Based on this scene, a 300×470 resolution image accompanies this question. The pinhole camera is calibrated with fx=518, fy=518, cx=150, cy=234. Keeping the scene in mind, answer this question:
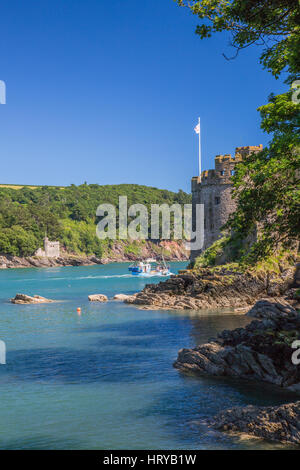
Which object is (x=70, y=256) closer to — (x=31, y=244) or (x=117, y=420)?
(x=31, y=244)

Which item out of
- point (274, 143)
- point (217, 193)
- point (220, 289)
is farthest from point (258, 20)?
point (217, 193)

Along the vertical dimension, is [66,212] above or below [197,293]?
above

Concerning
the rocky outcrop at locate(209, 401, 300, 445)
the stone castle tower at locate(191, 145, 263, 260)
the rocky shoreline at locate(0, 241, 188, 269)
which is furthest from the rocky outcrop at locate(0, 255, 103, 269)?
the rocky outcrop at locate(209, 401, 300, 445)

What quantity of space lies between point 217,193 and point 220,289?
1446 cm

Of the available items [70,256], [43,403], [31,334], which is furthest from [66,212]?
[43,403]

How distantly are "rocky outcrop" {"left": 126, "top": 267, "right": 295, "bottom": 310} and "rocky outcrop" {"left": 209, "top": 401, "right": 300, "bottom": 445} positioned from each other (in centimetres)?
2906

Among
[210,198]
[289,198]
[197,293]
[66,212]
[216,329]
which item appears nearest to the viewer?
[289,198]

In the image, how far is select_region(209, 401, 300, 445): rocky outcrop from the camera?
1535 centimetres

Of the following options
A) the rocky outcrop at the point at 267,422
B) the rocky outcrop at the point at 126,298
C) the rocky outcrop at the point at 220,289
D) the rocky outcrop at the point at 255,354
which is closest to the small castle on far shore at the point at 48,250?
the rocky outcrop at the point at 126,298

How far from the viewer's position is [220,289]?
47344 millimetres

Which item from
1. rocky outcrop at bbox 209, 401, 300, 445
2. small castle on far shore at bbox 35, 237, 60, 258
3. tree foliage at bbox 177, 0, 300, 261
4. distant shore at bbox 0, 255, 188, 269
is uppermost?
tree foliage at bbox 177, 0, 300, 261

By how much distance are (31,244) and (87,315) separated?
106 m

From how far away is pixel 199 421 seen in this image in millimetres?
17391

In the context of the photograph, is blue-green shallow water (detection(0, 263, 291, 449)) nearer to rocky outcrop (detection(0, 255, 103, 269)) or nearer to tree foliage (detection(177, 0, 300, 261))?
tree foliage (detection(177, 0, 300, 261))
